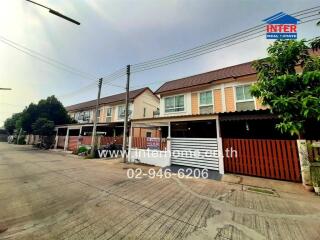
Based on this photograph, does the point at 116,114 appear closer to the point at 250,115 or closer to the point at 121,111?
the point at 121,111

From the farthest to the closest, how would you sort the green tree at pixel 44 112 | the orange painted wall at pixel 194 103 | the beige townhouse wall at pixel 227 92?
the green tree at pixel 44 112 → the orange painted wall at pixel 194 103 → the beige townhouse wall at pixel 227 92

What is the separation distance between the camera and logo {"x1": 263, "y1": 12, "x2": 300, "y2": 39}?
285 inches

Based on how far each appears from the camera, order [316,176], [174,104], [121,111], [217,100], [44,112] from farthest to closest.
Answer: [44,112] → [121,111] → [174,104] → [217,100] → [316,176]

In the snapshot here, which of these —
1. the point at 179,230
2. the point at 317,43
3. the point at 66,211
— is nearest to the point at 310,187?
the point at 317,43

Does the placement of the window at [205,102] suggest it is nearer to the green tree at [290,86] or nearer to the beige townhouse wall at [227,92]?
the beige townhouse wall at [227,92]

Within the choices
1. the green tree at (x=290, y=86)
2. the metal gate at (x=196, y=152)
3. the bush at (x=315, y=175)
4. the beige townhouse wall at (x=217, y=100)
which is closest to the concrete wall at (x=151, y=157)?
the metal gate at (x=196, y=152)

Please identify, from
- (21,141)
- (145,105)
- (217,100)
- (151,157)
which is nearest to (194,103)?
(217,100)

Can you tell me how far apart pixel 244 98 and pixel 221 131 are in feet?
10.6

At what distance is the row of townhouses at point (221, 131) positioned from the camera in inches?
304

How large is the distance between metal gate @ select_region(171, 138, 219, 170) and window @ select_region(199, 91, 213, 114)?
4.54m

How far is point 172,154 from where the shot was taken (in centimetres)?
1095

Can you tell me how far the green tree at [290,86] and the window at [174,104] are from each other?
337 inches

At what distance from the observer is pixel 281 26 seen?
24.8ft

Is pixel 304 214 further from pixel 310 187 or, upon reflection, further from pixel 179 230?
pixel 179 230
